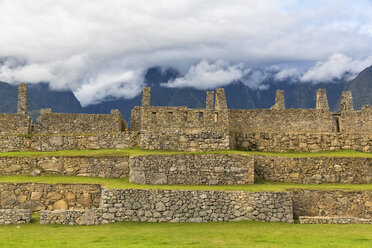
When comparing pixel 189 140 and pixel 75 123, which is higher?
pixel 75 123

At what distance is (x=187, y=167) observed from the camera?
23422mm

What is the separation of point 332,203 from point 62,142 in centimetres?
1715

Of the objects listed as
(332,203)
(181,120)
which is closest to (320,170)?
(332,203)

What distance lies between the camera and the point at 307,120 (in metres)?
32.2

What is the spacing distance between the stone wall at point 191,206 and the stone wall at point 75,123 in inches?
475

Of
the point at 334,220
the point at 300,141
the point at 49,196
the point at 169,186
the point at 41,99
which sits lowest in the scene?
the point at 334,220

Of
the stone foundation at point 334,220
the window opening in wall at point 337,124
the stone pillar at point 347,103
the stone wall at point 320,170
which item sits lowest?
the stone foundation at point 334,220

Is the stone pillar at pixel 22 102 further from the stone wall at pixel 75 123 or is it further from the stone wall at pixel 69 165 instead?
the stone wall at pixel 69 165

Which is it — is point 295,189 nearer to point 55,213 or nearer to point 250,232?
point 250,232

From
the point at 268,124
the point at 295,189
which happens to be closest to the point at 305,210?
the point at 295,189

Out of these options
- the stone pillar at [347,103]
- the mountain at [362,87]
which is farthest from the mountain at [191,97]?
the stone pillar at [347,103]

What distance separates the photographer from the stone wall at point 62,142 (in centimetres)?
2764

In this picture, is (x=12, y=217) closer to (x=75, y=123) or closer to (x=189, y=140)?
(x=189, y=140)

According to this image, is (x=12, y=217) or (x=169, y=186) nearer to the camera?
(x=12, y=217)
